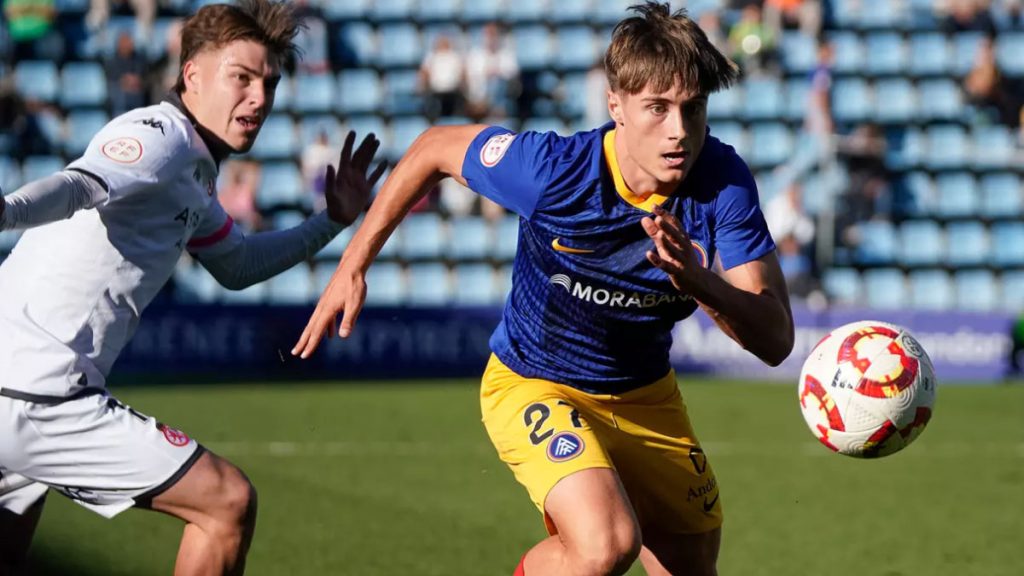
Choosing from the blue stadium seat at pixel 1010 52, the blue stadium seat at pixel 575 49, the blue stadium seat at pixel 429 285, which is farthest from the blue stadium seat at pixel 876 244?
the blue stadium seat at pixel 429 285

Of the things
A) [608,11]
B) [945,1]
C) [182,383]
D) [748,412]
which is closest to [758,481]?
[748,412]

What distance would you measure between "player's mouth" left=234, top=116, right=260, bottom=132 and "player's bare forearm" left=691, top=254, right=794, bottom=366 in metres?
1.64

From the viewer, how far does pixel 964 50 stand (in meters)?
20.8

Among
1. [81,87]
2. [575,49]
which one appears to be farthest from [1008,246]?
[81,87]

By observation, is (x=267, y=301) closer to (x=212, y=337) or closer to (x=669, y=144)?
(x=212, y=337)

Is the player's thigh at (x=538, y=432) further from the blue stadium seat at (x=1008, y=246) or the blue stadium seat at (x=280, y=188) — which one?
the blue stadium seat at (x=1008, y=246)

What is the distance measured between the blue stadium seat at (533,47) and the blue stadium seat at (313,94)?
2.65 m

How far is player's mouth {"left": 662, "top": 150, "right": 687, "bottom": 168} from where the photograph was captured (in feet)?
15.2

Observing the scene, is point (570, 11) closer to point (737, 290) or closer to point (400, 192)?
point (400, 192)

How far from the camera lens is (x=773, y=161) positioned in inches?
760

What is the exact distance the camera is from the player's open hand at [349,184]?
18.6 ft

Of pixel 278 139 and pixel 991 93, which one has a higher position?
pixel 991 93

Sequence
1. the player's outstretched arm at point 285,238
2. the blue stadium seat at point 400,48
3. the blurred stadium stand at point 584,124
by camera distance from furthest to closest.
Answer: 1. the blue stadium seat at point 400,48
2. the blurred stadium stand at point 584,124
3. the player's outstretched arm at point 285,238

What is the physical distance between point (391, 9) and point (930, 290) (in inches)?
322
